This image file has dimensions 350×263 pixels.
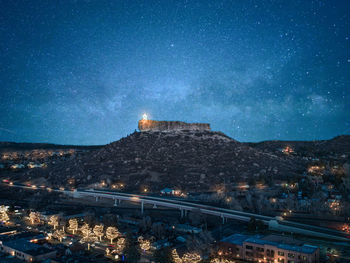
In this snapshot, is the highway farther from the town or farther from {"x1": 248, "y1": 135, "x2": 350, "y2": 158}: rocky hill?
{"x1": 248, "y1": 135, "x2": 350, "y2": 158}: rocky hill

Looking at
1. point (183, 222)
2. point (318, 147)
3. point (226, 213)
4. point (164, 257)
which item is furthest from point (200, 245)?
point (318, 147)

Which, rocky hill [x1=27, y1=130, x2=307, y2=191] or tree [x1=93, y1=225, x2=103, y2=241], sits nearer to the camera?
tree [x1=93, y1=225, x2=103, y2=241]

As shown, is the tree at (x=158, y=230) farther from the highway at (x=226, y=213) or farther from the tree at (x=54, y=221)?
the tree at (x=54, y=221)

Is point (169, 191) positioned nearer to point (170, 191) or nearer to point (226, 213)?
point (170, 191)

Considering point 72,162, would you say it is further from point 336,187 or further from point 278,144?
point 278,144

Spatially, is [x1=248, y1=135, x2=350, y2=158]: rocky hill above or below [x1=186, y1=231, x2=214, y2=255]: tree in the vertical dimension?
above

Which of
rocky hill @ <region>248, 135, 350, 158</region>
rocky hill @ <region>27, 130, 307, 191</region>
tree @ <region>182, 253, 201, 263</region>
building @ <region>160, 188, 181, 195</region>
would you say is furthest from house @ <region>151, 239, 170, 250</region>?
rocky hill @ <region>248, 135, 350, 158</region>

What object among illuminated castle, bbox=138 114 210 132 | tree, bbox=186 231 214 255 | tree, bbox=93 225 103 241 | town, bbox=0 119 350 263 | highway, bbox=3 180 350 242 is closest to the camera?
town, bbox=0 119 350 263
